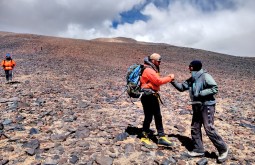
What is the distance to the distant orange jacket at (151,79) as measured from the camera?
690cm

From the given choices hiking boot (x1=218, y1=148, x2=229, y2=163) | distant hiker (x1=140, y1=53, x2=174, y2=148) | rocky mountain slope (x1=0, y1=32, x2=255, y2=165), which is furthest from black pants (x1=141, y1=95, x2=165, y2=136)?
hiking boot (x1=218, y1=148, x2=229, y2=163)

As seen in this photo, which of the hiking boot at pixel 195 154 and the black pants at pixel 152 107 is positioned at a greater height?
the black pants at pixel 152 107

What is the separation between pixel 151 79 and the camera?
6.98 meters

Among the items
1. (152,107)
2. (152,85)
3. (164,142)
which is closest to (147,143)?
(164,142)

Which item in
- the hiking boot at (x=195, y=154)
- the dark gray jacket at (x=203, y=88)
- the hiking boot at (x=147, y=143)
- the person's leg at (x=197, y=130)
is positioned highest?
the dark gray jacket at (x=203, y=88)

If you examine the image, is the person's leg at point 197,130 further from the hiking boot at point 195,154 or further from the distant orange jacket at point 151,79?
the distant orange jacket at point 151,79

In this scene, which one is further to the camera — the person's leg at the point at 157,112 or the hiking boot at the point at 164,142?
the hiking boot at the point at 164,142

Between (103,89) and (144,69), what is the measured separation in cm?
847

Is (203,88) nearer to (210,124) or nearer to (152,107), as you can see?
(210,124)

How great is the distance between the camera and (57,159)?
666 centimetres

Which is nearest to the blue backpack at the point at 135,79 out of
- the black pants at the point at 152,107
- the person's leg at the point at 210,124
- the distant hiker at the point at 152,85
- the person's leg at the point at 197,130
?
the distant hiker at the point at 152,85

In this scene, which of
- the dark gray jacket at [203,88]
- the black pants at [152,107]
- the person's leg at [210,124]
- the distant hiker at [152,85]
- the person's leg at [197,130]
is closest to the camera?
the dark gray jacket at [203,88]

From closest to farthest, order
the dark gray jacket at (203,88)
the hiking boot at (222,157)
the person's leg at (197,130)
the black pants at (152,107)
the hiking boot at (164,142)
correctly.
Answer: the dark gray jacket at (203,88) < the hiking boot at (222,157) < the person's leg at (197,130) < the black pants at (152,107) < the hiking boot at (164,142)

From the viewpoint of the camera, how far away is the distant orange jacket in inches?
272
